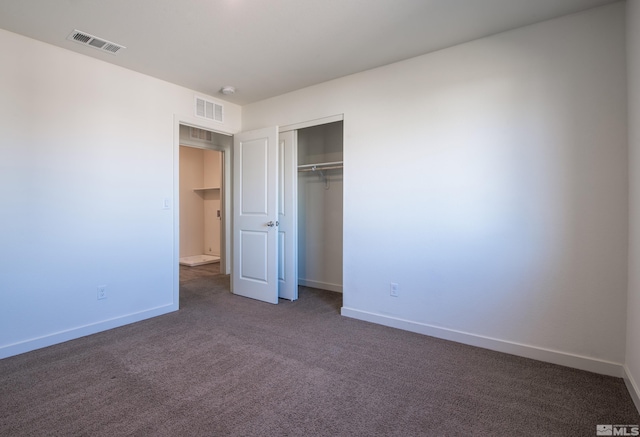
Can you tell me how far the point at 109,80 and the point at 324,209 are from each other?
9.53ft

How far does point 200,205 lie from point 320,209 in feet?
12.1

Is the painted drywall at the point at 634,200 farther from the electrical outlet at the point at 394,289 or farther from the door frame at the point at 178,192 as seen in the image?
the door frame at the point at 178,192

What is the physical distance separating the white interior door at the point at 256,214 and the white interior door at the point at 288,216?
0.21 meters

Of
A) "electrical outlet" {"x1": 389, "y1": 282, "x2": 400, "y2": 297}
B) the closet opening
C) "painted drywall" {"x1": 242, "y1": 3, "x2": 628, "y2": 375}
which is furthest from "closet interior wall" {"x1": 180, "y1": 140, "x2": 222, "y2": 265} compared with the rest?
"electrical outlet" {"x1": 389, "y1": 282, "x2": 400, "y2": 297}

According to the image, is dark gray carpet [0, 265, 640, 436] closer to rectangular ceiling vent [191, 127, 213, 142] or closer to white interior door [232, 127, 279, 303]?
white interior door [232, 127, 279, 303]

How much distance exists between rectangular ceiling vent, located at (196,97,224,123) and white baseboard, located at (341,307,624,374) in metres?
3.00

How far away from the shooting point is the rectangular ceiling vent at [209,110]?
3844 millimetres

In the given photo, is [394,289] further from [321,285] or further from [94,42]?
[94,42]

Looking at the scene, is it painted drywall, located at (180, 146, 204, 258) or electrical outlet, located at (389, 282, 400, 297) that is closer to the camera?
electrical outlet, located at (389, 282, 400, 297)

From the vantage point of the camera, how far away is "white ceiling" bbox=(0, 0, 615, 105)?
2.19 meters

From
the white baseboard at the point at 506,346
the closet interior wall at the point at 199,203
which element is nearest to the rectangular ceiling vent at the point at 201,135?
the closet interior wall at the point at 199,203

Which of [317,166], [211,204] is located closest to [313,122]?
[317,166]

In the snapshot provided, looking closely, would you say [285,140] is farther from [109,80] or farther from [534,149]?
[534,149]

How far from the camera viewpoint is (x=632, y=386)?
1919mm
